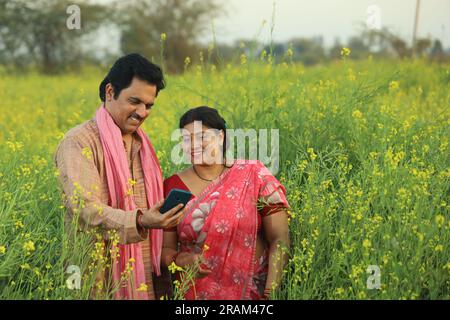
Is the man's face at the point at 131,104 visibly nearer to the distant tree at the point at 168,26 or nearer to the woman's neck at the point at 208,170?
the woman's neck at the point at 208,170

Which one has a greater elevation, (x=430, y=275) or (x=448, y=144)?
(x=448, y=144)

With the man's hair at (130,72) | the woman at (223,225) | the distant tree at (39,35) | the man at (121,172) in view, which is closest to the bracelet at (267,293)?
the woman at (223,225)

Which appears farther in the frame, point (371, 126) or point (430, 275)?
point (371, 126)

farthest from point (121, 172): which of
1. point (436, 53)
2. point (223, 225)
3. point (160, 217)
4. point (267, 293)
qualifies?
point (436, 53)

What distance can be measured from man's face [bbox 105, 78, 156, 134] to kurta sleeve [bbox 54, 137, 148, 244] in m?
0.22

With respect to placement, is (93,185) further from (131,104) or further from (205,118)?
(205,118)

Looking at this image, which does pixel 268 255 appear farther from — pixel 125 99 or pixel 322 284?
pixel 125 99

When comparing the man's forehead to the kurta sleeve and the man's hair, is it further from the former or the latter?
the kurta sleeve

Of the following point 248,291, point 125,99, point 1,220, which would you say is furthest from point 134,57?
point 248,291

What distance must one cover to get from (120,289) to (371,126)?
7.07ft

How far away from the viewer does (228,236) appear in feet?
10.3

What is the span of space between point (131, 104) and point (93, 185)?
0.47 m
